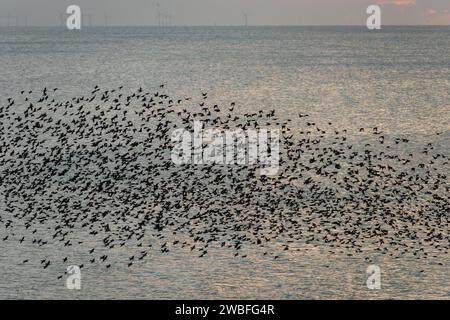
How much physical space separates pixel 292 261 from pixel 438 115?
277 feet

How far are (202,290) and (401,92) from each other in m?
128

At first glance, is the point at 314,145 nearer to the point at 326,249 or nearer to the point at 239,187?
the point at 239,187

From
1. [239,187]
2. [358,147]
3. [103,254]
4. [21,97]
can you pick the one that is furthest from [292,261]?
[21,97]

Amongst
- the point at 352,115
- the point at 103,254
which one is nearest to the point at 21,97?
the point at 352,115

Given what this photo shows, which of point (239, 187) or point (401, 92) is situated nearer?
point (239, 187)

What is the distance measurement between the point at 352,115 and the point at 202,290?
281ft

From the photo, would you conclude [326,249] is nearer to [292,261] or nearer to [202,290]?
[292,261]

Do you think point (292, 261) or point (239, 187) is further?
point (239, 187)
